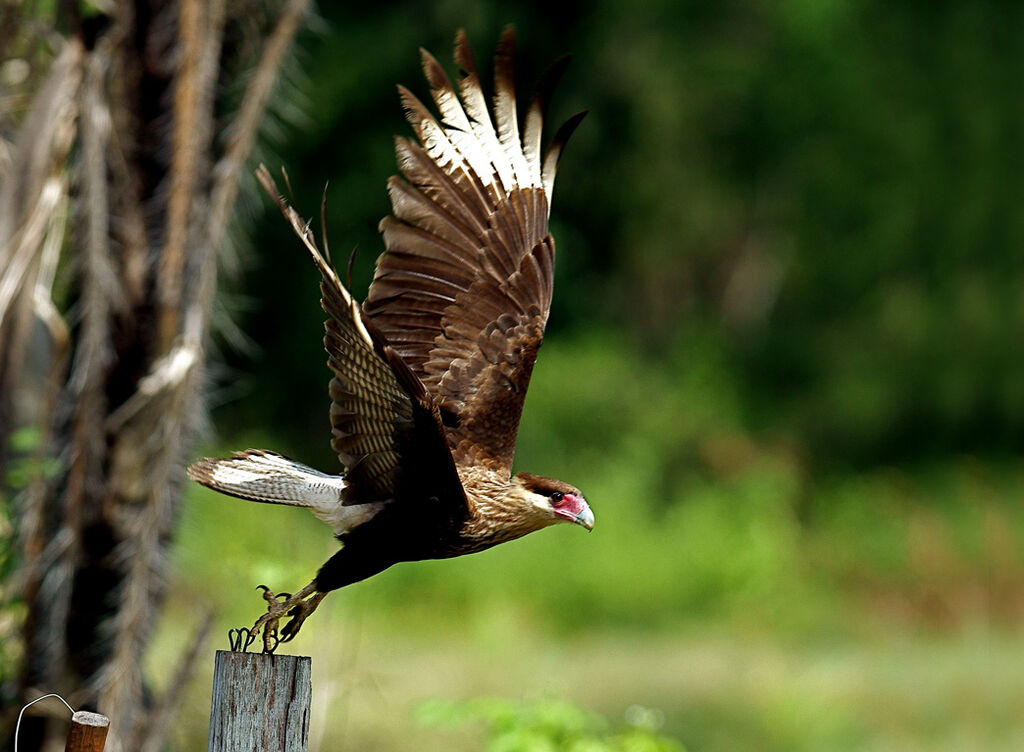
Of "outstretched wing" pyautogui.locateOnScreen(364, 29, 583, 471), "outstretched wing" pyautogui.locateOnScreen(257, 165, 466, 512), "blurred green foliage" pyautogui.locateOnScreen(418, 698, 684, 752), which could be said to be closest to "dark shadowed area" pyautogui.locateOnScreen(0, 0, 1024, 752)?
"blurred green foliage" pyautogui.locateOnScreen(418, 698, 684, 752)

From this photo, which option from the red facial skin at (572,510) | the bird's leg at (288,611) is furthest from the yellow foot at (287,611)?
the red facial skin at (572,510)

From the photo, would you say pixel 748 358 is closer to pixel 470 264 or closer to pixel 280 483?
pixel 470 264

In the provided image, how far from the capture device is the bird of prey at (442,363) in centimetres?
318

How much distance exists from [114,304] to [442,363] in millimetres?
1261

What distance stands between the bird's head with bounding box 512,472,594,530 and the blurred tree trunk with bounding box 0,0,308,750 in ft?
4.43

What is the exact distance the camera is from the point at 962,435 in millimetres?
11430

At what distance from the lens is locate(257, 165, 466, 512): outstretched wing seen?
9.57ft

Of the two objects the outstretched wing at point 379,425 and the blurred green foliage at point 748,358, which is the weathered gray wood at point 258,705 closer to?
the outstretched wing at point 379,425

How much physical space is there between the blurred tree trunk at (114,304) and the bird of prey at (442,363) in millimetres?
840

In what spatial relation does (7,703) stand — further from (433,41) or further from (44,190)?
(433,41)

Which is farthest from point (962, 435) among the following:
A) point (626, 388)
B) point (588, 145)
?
point (588, 145)

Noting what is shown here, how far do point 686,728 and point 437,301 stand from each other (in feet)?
14.3

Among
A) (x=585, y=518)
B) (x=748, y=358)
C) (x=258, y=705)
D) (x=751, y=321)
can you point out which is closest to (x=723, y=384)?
(x=748, y=358)

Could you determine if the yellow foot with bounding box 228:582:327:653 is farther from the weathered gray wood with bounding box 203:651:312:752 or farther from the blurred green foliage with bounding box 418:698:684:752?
the blurred green foliage with bounding box 418:698:684:752
